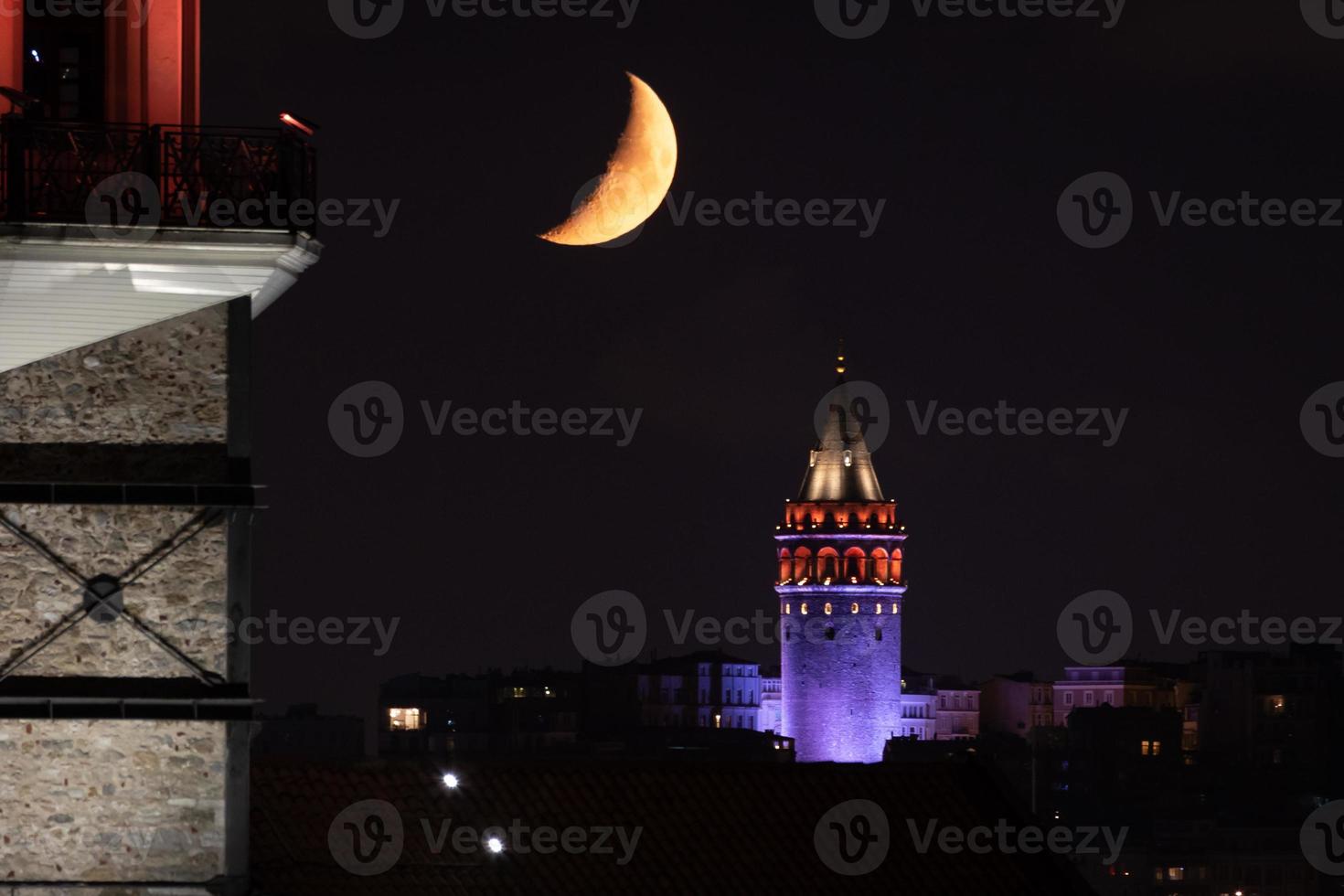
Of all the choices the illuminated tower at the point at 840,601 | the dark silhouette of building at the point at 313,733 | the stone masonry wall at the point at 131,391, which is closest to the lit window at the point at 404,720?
the dark silhouette of building at the point at 313,733

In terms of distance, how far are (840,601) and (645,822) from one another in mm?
105101

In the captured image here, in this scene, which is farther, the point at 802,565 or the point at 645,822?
the point at 802,565

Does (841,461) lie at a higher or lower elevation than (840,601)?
higher

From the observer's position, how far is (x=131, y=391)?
14789mm

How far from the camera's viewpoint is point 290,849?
61.2 ft

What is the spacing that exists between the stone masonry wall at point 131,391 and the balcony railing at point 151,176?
55 cm

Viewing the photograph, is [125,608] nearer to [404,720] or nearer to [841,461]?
[841,461]

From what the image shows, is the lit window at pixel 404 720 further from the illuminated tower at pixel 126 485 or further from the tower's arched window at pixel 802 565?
the illuminated tower at pixel 126 485

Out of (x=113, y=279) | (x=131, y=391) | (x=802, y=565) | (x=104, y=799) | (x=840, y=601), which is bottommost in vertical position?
(x=104, y=799)

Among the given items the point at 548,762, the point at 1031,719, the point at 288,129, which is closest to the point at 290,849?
the point at 548,762

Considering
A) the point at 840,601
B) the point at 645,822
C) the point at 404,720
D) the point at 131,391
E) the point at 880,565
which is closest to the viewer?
the point at 131,391

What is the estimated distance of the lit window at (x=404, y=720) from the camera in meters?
151

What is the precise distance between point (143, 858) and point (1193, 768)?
431 ft

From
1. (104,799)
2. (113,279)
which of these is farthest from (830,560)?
(104,799)
